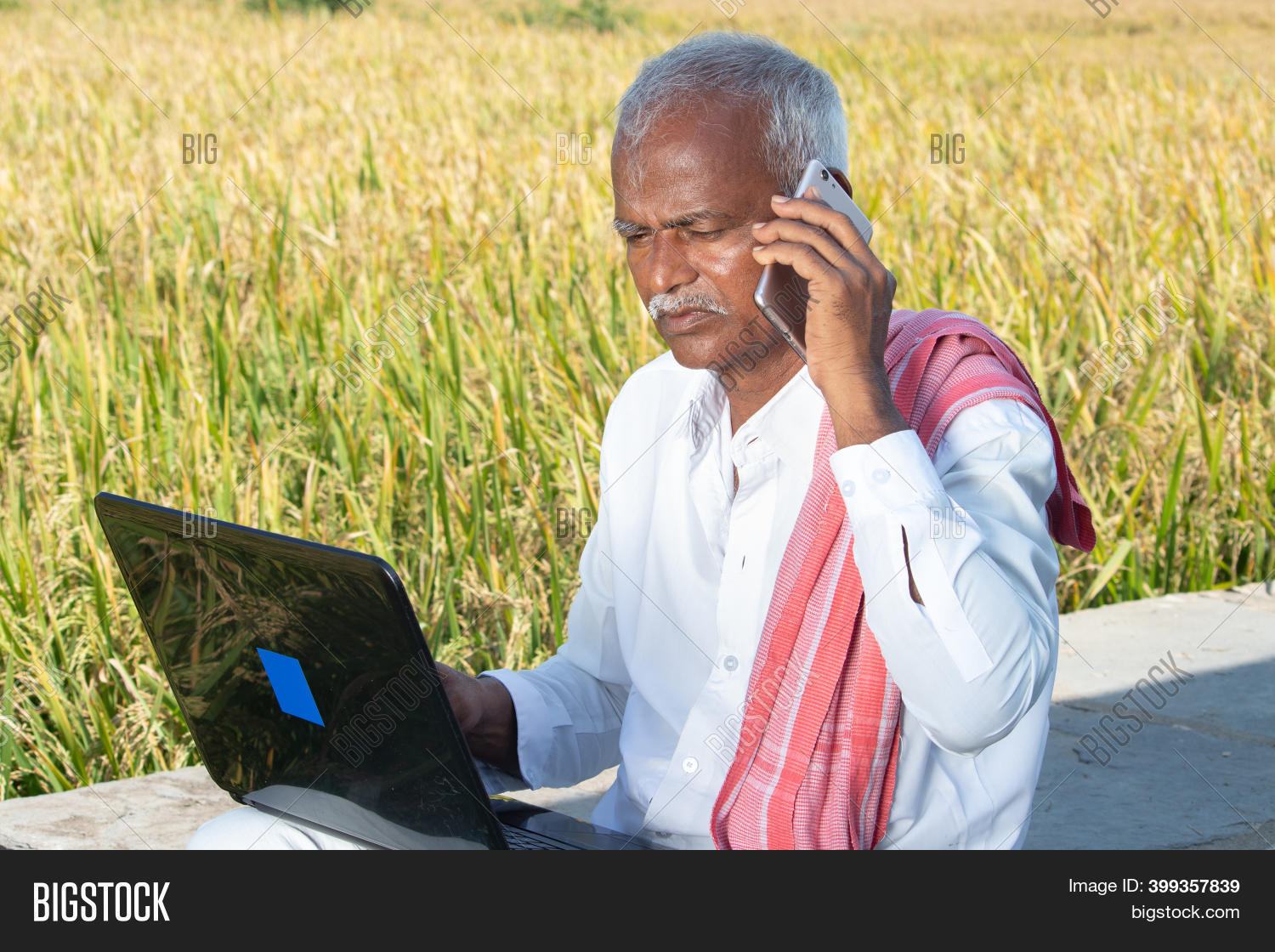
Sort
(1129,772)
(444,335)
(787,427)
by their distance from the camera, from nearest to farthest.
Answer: (787,427)
(1129,772)
(444,335)

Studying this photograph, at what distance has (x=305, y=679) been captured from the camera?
1314mm

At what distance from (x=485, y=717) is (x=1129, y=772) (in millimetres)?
1484

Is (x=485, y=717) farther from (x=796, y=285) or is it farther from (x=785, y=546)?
(x=796, y=285)

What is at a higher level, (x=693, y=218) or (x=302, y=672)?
(x=693, y=218)

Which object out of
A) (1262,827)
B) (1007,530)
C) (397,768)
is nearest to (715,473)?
(1007,530)

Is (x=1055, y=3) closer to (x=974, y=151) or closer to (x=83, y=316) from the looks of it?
(x=974, y=151)

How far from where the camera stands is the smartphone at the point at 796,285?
1.45 m

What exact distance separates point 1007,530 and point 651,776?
2.01 ft

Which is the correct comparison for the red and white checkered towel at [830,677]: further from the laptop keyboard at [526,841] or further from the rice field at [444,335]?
the rice field at [444,335]

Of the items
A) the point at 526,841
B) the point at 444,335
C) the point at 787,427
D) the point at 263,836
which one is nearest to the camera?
the point at 263,836

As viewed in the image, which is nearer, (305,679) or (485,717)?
(305,679)

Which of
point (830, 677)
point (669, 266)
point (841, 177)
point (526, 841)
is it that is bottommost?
point (526, 841)

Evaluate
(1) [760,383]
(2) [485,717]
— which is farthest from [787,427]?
(2) [485,717]
